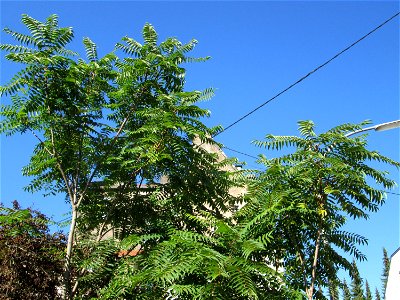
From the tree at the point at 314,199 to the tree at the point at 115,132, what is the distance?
55.1 inches

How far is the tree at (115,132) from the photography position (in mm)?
7430

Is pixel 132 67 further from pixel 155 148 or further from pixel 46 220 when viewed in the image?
pixel 46 220

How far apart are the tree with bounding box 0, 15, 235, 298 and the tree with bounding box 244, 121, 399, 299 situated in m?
1.40

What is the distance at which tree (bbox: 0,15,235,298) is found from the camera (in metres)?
7.43

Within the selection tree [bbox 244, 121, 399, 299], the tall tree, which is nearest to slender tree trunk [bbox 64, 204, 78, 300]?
the tall tree

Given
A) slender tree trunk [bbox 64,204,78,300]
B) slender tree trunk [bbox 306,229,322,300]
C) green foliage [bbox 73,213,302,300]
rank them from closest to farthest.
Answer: green foliage [bbox 73,213,302,300] < slender tree trunk [bbox 306,229,322,300] < slender tree trunk [bbox 64,204,78,300]

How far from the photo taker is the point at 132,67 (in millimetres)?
7977

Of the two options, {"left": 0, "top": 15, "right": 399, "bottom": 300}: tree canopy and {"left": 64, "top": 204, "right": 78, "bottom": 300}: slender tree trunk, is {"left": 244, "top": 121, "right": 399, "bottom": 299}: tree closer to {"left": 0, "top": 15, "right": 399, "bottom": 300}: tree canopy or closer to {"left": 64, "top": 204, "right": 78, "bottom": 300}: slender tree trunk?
{"left": 0, "top": 15, "right": 399, "bottom": 300}: tree canopy

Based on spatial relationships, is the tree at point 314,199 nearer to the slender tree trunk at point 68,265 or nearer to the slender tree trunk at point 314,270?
the slender tree trunk at point 314,270

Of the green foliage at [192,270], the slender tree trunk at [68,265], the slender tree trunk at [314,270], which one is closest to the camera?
the green foliage at [192,270]

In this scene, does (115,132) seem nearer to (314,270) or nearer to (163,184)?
(163,184)

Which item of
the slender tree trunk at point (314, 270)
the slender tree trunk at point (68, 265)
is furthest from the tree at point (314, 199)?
the slender tree trunk at point (68, 265)

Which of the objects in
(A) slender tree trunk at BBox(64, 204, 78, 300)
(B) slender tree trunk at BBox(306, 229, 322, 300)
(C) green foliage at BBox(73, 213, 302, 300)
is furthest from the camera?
(A) slender tree trunk at BBox(64, 204, 78, 300)

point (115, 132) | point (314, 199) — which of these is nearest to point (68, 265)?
point (115, 132)
